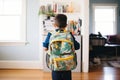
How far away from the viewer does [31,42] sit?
5.18 m

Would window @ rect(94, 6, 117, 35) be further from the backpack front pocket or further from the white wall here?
the backpack front pocket

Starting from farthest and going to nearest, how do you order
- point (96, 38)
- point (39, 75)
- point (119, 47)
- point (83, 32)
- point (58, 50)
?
1. point (119, 47)
2. point (96, 38)
3. point (83, 32)
4. point (39, 75)
5. point (58, 50)

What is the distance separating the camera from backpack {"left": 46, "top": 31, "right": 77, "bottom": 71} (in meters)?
2.28

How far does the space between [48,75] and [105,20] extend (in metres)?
5.52

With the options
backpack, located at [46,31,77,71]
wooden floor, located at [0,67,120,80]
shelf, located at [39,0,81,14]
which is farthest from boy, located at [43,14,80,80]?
shelf, located at [39,0,81,14]

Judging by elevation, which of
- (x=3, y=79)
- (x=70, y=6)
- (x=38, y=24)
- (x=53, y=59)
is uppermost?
(x=70, y=6)

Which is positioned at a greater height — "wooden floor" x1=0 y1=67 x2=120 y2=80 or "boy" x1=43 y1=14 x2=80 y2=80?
"boy" x1=43 y1=14 x2=80 y2=80

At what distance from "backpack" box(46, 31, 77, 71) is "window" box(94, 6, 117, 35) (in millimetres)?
7170

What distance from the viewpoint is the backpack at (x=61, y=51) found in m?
2.28

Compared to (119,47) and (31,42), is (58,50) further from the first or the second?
(119,47)

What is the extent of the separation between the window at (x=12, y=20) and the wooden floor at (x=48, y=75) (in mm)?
841

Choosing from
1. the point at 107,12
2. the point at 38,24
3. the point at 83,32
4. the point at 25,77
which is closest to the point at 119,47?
the point at 107,12

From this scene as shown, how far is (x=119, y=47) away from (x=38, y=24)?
12.4 feet

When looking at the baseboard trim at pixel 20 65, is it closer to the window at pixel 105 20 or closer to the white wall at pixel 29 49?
the white wall at pixel 29 49
